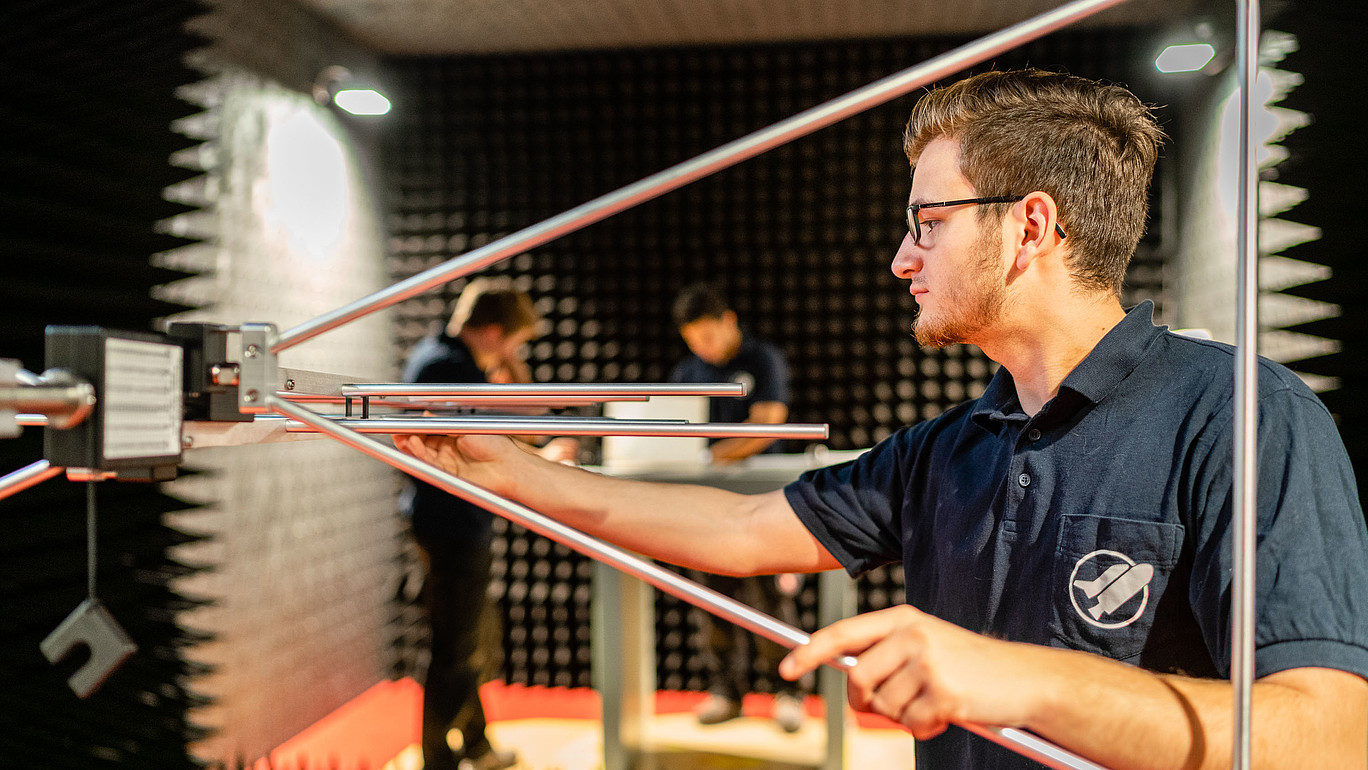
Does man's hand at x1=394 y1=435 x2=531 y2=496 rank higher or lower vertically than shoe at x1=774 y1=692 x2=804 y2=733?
higher

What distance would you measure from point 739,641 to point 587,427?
8.31ft

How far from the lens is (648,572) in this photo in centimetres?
57

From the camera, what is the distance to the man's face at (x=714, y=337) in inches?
115

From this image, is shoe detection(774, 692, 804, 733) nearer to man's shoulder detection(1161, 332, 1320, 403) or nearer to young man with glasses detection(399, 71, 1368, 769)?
young man with glasses detection(399, 71, 1368, 769)

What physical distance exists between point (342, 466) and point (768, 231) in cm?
201

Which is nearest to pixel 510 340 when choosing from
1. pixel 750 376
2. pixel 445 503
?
pixel 445 503

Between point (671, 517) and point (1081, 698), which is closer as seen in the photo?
point (1081, 698)

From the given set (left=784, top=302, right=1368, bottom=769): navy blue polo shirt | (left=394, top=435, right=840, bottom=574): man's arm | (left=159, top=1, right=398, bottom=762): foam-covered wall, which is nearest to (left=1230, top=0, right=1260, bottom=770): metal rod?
(left=784, top=302, right=1368, bottom=769): navy blue polo shirt

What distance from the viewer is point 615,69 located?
350 cm

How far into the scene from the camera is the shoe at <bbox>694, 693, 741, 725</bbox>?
2959 millimetres

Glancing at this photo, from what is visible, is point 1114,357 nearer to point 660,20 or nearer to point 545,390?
point 545,390

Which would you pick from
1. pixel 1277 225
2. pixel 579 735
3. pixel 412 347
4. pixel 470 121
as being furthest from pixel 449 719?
pixel 1277 225

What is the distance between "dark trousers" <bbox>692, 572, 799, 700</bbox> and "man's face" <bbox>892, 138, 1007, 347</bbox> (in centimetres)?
207

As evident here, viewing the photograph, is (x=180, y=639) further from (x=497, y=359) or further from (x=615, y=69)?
(x=615, y=69)
